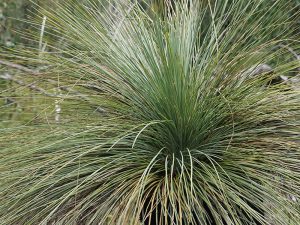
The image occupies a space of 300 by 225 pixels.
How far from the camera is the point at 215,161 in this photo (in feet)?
5.18

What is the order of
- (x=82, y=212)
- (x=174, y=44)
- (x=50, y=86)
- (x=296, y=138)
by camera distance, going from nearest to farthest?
1. (x=82, y=212)
2. (x=296, y=138)
3. (x=174, y=44)
4. (x=50, y=86)

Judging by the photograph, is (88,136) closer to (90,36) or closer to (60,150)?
(60,150)

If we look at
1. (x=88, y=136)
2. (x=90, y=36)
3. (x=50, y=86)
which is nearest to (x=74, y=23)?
(x=90, y=36)

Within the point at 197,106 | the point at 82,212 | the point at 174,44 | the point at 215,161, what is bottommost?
the point at 82,212

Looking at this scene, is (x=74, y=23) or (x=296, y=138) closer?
(x=296, y=138)

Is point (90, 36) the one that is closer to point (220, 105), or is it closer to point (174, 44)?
point (174, 44)

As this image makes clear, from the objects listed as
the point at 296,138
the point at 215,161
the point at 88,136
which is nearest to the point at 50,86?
the point at 88,136

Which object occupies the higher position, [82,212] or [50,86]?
[50,86]

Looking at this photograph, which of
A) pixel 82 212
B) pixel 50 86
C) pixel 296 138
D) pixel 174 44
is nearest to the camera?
pixel 82 212

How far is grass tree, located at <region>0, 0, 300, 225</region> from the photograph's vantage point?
59.6 inches

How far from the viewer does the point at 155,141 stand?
1.69 metres

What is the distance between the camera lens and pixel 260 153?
160 centimetres

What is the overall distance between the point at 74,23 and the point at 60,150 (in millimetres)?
507

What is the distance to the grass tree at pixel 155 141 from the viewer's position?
1.51m
